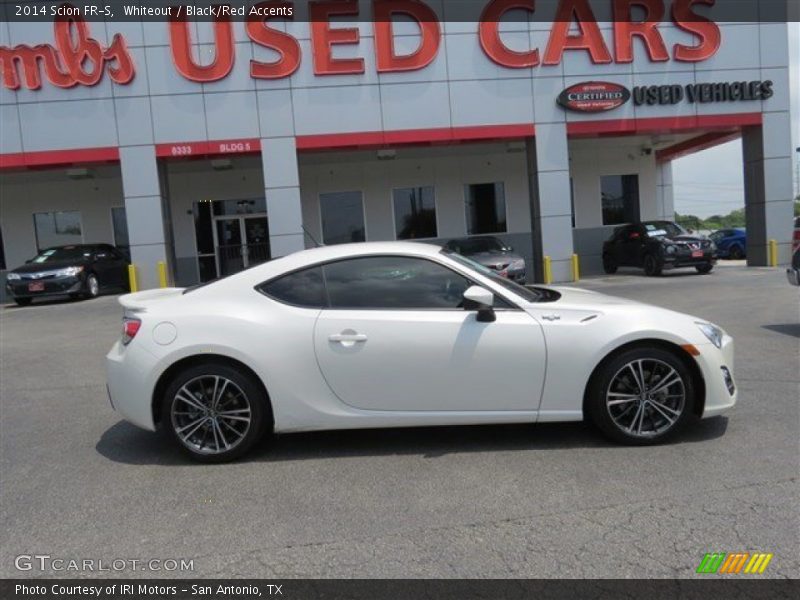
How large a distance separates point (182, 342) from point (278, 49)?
14.1m

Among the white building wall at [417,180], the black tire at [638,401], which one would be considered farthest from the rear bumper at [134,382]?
the white building wall at [417,180]

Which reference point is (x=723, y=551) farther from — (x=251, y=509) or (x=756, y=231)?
(x=756, y=231)

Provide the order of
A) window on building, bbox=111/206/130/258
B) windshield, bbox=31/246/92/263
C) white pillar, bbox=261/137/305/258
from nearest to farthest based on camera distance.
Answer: white pillar, bbox=261/137/305/258 < windshield, bbox=31/246/92/263 < window on building, bbox=111/206/130/258

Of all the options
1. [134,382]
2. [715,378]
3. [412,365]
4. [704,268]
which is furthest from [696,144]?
[134,382]

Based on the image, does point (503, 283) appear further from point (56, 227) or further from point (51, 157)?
point (56, 227)

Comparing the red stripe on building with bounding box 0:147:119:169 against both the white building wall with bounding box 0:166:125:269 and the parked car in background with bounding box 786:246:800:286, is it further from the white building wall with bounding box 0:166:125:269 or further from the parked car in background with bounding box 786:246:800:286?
the parked car in background with bounding box 786:246:800:286

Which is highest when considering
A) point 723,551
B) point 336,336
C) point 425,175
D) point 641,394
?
point 425,175

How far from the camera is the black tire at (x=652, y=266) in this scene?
681 inches

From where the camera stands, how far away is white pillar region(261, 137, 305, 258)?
1677 cm

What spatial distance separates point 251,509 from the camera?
11.9 feet

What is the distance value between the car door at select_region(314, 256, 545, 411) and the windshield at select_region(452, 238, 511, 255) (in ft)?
37.5

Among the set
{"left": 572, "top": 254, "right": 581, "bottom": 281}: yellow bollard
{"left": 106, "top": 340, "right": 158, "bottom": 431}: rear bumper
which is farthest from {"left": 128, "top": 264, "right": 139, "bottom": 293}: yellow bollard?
{"left": 106, "top": 340, "right": 158, "bottom": 431}: rear bumper

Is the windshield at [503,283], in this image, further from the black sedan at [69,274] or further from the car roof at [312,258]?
the black sedan at [69,274]
